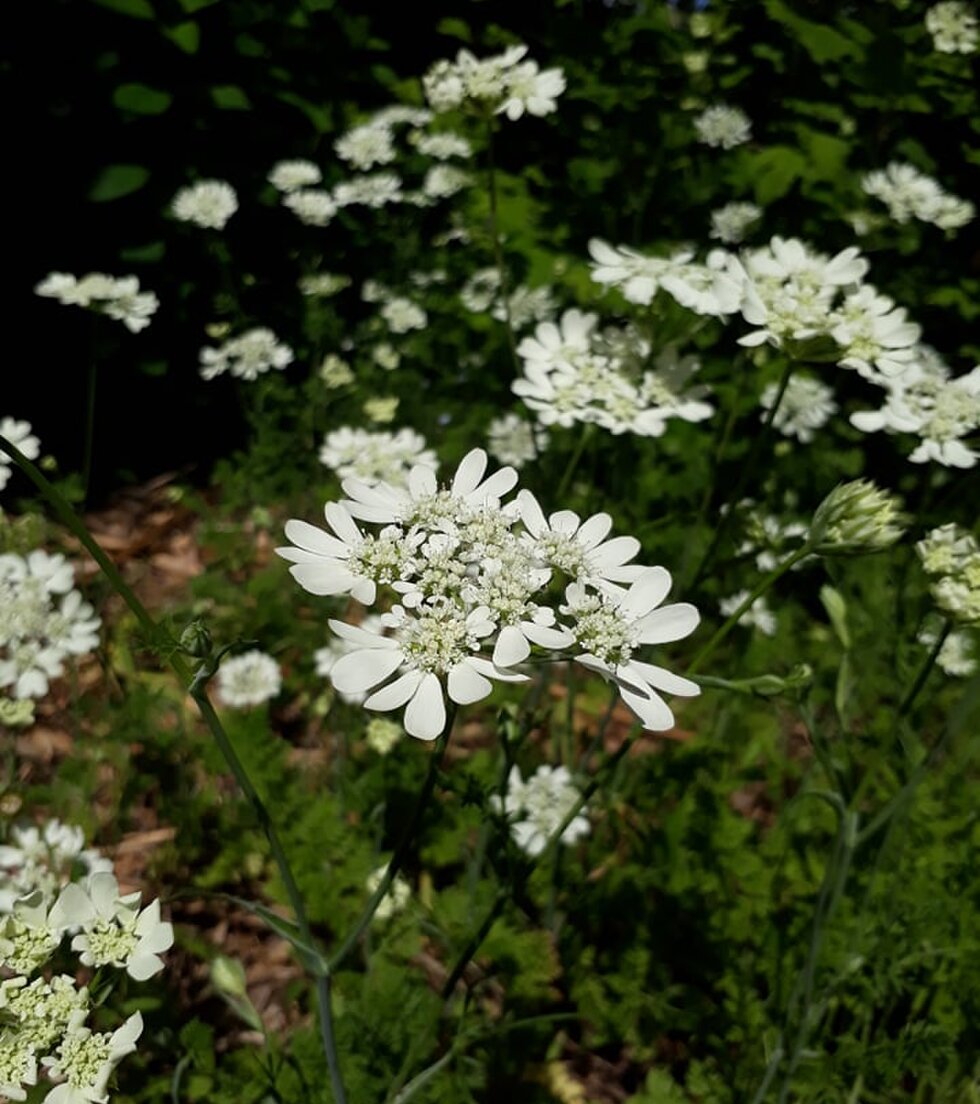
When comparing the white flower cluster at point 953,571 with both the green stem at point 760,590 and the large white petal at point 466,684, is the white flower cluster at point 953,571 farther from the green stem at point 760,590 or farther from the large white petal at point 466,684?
the large white petal at point 466,684

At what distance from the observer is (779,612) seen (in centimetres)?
348

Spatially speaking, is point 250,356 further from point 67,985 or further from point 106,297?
point 67,985

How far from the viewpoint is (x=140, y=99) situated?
11.4 ft

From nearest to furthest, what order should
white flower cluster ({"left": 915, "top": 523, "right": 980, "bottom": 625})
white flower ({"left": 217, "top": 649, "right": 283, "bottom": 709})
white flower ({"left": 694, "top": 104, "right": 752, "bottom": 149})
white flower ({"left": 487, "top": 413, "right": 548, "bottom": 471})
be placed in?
white flower cluster ({"left": 915, "top": 523, "right": 980, "bottom": 625}) < white flower ({"left": 217, "top": 649, "right": 283, "bottom": 709}) < white flower ({"left": 487, "top": 413, "right": 548, "bottom": 471}) < white flower ({"left": 694, "top": 104, "right": 752, "bottom": 149})

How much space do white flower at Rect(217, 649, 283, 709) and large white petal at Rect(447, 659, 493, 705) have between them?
1670 millimetres

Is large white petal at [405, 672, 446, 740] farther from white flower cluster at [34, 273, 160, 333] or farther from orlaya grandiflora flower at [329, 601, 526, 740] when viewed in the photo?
white flower cluster at [34, 273, 160, 333]

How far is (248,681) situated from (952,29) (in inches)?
148

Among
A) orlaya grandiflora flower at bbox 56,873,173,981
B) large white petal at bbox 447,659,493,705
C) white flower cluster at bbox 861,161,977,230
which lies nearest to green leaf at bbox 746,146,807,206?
white flower cluster at bbox 861,161,977,230

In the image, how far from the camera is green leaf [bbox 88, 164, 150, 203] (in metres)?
3.49

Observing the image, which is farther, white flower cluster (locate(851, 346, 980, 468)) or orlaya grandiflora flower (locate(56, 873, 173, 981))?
white flower cluster (locate(851, 346, 980, 468))

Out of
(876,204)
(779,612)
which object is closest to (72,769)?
(779,612)

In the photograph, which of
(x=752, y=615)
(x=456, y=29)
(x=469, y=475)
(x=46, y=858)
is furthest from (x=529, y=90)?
(x=456, y=29)

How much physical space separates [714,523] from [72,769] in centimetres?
229

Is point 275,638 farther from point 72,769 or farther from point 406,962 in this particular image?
point 406,962
